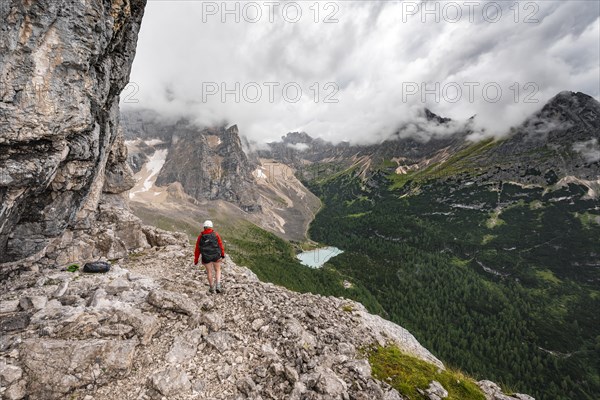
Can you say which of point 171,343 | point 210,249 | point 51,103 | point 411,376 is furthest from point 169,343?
point 51,103

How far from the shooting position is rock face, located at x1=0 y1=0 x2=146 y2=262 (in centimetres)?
1155

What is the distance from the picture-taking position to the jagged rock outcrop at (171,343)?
9.56 m

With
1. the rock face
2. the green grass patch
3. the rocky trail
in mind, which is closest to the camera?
the rocky trail

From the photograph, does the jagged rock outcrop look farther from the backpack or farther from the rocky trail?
the backpack

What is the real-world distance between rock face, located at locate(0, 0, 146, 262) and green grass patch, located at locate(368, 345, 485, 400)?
1709 cm

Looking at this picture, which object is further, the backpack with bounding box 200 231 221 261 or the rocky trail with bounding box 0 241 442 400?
the backpack with bounding box 200 231 221 261

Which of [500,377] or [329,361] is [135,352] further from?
[500,377]

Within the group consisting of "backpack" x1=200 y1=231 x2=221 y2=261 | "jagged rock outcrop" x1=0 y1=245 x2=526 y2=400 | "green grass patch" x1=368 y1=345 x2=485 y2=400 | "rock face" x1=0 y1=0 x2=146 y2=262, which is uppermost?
"rock face" x1=0 y1=0 x2=146 y2=262

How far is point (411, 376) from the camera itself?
487 inches

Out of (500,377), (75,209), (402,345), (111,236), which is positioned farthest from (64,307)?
(500,377)

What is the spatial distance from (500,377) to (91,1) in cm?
15473

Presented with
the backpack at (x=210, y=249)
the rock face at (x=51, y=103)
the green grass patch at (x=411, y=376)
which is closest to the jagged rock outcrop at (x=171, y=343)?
the green grass patch at (x=411, y=376)

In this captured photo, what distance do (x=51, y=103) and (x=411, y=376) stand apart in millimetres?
19331

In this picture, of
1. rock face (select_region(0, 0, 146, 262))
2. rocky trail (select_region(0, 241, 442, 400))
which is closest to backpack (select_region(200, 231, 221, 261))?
rocky trail (select_region(0, 241, 442, 400))
